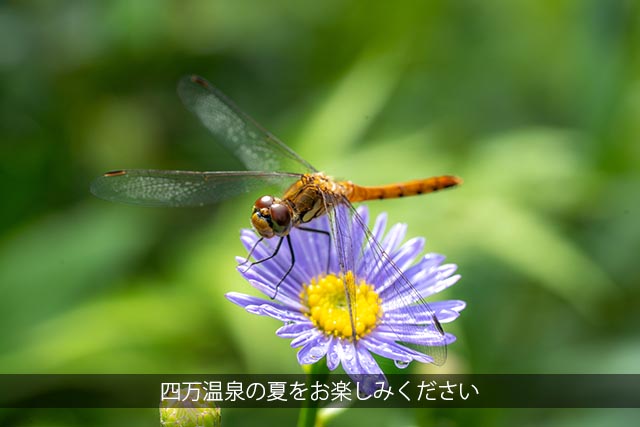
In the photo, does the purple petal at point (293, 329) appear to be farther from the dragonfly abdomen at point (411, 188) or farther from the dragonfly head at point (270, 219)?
the dragonfly abdomen at point (411, 188)

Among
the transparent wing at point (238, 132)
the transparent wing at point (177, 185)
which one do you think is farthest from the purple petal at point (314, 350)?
the transparent wing at point (238, 132)

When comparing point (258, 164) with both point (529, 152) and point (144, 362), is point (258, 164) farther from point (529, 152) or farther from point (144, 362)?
point (529, 152)

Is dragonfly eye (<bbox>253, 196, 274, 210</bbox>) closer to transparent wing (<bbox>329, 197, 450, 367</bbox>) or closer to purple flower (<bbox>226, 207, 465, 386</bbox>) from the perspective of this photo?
purple flower (<bbox>226, 207, 465, 386</bbox>)

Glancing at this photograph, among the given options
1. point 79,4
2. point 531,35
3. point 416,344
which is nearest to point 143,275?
point 79,4

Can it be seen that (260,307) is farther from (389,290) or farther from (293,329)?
(389,290)

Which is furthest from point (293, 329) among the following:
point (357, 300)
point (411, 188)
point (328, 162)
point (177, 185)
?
point (328, 162)
